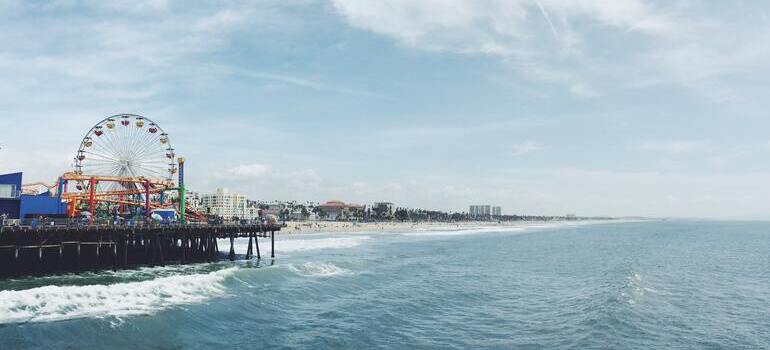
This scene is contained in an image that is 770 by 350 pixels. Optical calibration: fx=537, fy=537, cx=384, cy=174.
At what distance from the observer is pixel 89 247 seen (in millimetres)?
48000

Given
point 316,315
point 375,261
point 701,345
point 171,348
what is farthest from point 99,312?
point 375,261

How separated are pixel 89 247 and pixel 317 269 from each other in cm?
2040

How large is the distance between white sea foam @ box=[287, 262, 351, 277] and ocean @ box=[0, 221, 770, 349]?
24 cm

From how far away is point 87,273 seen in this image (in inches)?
1708

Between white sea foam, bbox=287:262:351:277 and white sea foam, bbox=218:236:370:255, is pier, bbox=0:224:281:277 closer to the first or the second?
white sea foam, bbox=287:262:351:277

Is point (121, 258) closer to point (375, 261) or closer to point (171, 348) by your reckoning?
point (375, 261)

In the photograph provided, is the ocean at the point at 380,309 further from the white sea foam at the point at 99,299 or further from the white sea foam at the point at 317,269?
the white sea foam at the point at 317,269

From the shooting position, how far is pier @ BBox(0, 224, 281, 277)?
136ft

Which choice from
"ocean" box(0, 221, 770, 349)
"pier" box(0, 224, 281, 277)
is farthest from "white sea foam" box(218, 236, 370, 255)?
"ocean" box(0, 221, 770, 349)

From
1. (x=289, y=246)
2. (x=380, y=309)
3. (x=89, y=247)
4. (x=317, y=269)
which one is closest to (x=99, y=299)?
(x=380, y=309)

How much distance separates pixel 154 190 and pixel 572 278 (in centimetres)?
4836

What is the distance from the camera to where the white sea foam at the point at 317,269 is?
48.7 m

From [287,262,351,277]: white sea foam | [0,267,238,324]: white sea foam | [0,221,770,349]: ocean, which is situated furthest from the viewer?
[287,262,351,277]: white sea foam

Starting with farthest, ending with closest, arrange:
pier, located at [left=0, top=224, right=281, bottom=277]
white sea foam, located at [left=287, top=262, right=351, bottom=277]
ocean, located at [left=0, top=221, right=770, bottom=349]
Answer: white sea foam, located at [left=287, top=262, right=351, bottom=277], pier, located at [left=0, top=224, right=281, bottom=277], ocean, located at [left=0, top=221, right=770, bottom=349]
